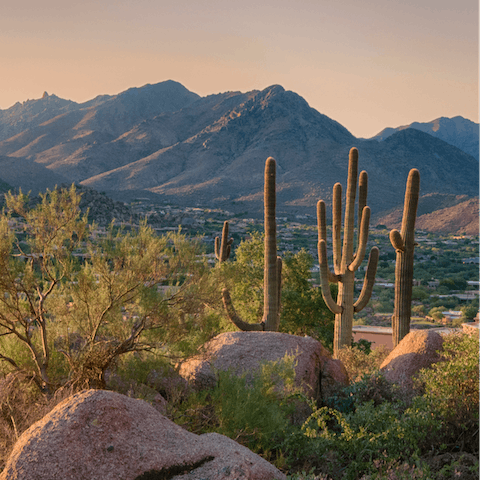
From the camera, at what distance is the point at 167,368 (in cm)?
805

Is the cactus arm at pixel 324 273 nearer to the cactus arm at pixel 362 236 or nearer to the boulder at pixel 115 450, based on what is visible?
the cactus arm at pixel 362 236

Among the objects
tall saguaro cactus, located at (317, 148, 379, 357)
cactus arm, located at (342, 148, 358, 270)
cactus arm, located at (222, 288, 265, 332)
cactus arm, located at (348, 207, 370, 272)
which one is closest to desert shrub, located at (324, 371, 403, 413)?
cactus arm, located at (222, 288, 265, 332)

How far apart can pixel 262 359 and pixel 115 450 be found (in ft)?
A: 15.8

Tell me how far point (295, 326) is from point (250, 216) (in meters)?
76.0

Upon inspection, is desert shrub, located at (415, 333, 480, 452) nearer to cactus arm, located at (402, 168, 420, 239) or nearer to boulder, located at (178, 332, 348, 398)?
boulder, located at (178, 332, 348, 398)

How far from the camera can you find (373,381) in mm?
7844

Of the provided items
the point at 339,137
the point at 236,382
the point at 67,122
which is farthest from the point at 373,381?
the point at 67,122

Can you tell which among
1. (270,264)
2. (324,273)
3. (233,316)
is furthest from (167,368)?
(324,273)

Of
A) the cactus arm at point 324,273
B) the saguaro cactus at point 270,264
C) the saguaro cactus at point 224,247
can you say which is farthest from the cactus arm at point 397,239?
the saguaro cactus at point 224,247

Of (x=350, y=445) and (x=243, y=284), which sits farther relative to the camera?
(x=243, y=284)

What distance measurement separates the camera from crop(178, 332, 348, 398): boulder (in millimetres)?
8461

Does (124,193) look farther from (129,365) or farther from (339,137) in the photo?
(129,365)

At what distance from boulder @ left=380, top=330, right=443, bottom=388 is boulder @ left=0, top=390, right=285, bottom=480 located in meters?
4.98

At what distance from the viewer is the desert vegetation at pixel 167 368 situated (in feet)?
18.7
